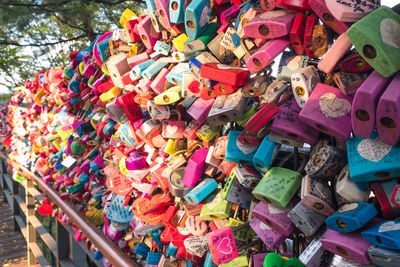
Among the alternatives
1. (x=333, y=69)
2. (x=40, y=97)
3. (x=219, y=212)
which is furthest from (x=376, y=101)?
(x=40, y=97)

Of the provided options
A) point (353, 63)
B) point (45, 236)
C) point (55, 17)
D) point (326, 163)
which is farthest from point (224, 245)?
point (55, 17)

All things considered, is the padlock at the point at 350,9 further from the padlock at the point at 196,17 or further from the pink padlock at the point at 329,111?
the padlock at the point at 196,17

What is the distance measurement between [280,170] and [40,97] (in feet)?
12.7

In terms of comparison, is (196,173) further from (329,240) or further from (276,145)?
(329,240)

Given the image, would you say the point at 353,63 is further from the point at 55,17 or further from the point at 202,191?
the point at 55,17

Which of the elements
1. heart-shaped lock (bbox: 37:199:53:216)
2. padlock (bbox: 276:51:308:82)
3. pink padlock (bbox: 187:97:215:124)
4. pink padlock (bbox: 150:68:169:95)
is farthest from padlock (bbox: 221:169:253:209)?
heart-shaped lock (bbox: 37:199:53:216)

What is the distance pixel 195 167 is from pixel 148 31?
2.21 ft

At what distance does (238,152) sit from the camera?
1080 mm

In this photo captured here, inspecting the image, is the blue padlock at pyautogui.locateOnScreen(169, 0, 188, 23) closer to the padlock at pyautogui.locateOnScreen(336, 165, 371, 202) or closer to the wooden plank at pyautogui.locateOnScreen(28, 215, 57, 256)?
the padlock at pyautogui.locateOnScreen(336, 165, 371, 202)

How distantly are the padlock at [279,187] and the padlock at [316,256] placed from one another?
12cm

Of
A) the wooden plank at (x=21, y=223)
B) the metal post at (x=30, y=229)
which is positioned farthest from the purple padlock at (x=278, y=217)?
the wooden plank at (x=21, y=223)

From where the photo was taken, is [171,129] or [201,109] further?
[171,129]

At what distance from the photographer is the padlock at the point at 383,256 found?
26.9 inches

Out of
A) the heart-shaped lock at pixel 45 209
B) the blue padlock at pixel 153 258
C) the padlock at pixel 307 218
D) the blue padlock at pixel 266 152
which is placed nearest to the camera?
the padlock at pixel 307 218
